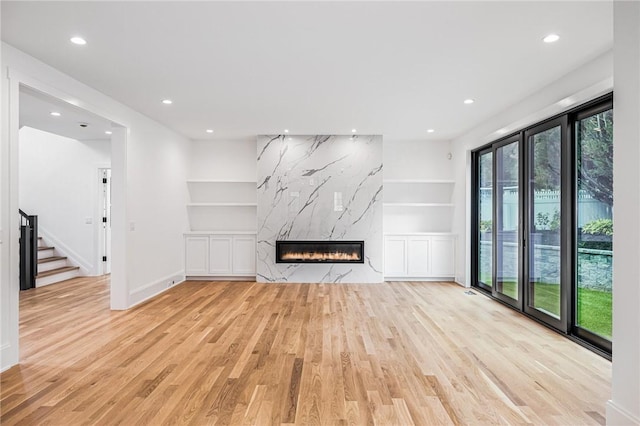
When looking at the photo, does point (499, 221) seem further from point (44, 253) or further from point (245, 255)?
point (44, 253)

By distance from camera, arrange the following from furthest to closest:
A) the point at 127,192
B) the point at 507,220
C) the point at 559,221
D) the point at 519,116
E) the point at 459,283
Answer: the point at 459,283 < the point at 507,220 < the point at 127,192 < the point at 519,116 < the point at 559,221

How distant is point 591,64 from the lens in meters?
3.28

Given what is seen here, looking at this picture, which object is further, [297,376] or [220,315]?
[220,315]

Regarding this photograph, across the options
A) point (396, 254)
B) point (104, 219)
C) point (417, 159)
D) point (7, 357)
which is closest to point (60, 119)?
point (104, 219)

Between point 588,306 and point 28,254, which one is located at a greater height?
point 28,254

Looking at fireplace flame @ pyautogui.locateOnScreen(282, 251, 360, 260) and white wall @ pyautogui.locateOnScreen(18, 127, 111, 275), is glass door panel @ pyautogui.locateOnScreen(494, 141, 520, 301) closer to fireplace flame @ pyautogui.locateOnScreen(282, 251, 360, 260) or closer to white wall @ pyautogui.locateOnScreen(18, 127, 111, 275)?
fireplace flame @ pyautogui.locateOnScreen(282, 251, 360, 260)

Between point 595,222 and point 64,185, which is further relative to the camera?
point 64,185

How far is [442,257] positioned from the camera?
22.2 ft

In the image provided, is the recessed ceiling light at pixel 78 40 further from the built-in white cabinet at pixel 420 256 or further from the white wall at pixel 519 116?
the built-in white cabinet at pixel 420 256

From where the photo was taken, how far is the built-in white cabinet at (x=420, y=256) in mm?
6773

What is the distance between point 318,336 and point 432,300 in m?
2.30

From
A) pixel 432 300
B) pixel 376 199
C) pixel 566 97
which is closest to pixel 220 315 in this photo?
pixel 432 300

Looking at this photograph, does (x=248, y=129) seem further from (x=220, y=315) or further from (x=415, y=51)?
(x=415, y=51)

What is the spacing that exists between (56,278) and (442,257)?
23.5ft
